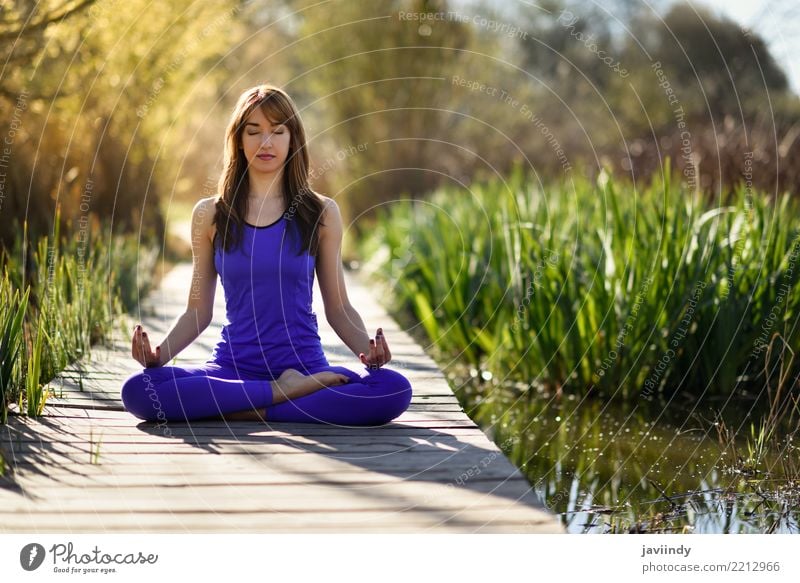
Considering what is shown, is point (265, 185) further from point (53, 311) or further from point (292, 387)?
point (53, 311)

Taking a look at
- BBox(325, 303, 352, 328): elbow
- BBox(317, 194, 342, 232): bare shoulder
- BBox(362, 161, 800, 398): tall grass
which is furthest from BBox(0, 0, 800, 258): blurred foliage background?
BBox(325, 303, 352, 328): elbow

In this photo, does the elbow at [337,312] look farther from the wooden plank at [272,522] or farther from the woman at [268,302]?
the wooden plank at [272,522]

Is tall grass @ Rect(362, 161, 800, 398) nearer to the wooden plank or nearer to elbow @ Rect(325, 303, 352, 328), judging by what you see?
elbow @ Rect(325, 303, 352, 328)

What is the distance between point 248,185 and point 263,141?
20 centimetres

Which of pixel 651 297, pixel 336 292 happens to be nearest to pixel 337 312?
pixel 336 292

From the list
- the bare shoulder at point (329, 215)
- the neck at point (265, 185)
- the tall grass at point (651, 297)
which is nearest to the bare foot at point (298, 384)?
the bare shoulder at point (329, 215)

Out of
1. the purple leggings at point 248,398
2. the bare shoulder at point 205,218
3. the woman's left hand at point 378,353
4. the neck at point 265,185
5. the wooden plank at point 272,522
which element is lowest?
the wooden plank at point 272,522

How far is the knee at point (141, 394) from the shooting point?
3260 millimetres

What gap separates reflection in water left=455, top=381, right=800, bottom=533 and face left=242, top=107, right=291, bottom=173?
1438 mm

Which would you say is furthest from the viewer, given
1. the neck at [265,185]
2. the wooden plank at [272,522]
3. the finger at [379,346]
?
the neck at [265,185]

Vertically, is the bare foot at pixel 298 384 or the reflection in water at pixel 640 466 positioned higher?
the bare foot at pixel 298 384

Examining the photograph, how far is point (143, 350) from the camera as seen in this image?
129 inches

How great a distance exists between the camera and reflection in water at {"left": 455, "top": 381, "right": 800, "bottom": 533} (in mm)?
3203
